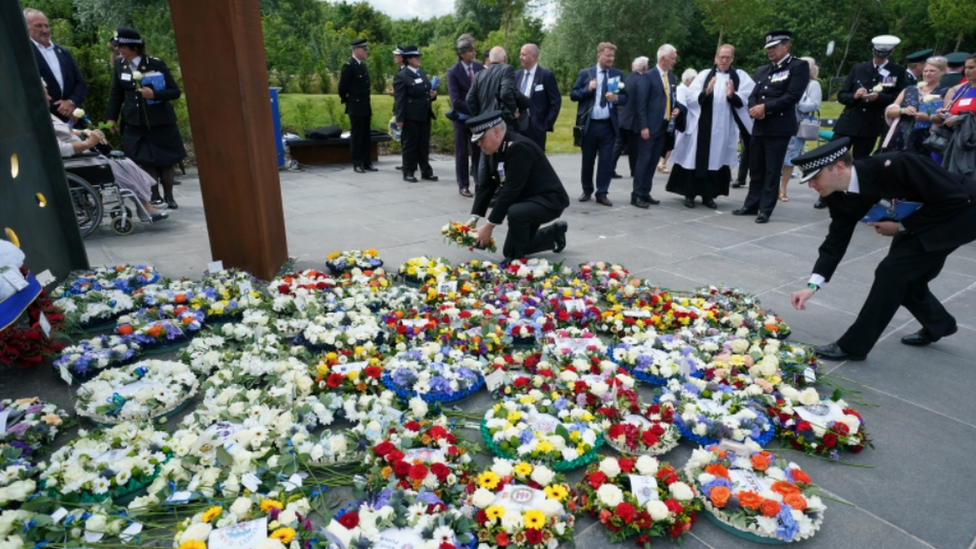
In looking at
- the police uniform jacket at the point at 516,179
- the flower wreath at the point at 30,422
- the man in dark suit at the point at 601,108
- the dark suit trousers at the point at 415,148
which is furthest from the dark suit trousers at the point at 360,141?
the flower wreath at the point at 30,422

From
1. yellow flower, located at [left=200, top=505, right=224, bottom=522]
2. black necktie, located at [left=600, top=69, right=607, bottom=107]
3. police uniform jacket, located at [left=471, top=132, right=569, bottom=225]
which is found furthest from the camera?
black necktie, located at [left=600, top=69, right=607, bottom=107]

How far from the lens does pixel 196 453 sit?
2605 mm

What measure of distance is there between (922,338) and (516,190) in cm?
317

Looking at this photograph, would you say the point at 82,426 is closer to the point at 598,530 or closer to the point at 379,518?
the point at 379,518

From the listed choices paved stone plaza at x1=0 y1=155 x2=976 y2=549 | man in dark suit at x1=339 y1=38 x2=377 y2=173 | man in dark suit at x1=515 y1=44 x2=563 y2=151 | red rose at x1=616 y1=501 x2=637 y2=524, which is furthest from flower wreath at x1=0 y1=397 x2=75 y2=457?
man in dark suit at x1=339 y1=38 x2=377 y2=173

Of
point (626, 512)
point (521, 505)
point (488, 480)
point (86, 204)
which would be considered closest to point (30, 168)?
point (86, 204)

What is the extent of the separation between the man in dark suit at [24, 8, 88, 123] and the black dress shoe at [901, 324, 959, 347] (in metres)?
8.01

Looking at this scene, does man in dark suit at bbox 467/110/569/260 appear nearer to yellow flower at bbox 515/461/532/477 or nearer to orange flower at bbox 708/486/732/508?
yellow flower at bbox 515/461/532/477

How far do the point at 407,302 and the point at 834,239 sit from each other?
2841 millimetres

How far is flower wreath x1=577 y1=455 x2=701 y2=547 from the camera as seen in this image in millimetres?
2312

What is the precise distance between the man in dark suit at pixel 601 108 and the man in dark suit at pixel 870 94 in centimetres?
278

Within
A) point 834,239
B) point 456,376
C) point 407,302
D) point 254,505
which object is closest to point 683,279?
point 834,239

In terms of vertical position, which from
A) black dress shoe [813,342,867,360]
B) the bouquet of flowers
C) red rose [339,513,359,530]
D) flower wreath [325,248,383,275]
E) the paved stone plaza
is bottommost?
the paved stone plaza

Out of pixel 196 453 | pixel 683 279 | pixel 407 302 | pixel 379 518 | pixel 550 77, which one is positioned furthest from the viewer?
pixel 550 77
